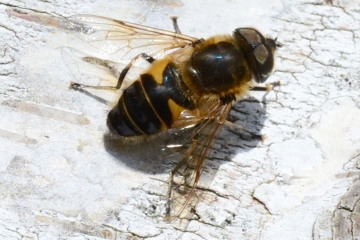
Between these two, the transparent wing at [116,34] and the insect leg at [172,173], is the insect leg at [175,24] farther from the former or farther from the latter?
the insect leg at [172,173]

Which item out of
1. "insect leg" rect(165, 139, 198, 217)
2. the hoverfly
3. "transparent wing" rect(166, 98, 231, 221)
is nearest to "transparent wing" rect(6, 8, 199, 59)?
the hoverfly

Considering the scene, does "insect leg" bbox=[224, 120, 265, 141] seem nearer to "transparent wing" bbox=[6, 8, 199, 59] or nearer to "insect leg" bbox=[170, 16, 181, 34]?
"transparent wing" bbox=[6, 8, 199, 59]

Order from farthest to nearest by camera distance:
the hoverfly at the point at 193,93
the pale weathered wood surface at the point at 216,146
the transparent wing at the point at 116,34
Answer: the transparent wing at the point at 116,34
the hoverfly at the point at 193,93
the pale weathered wood surface at the point at 216,146

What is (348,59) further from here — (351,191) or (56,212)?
(56,212)

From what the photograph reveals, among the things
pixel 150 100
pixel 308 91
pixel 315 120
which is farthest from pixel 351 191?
pixel 150 100

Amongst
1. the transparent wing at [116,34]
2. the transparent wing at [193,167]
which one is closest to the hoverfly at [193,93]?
the transparent wing at [193,167]

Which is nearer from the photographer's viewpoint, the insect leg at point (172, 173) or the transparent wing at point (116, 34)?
the insect leg at point (172, 173)

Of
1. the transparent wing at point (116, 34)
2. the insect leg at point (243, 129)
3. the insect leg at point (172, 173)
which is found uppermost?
the transparent wing at point (116, 34)

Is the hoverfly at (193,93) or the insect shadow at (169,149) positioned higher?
the hoverfly at (193,93)
